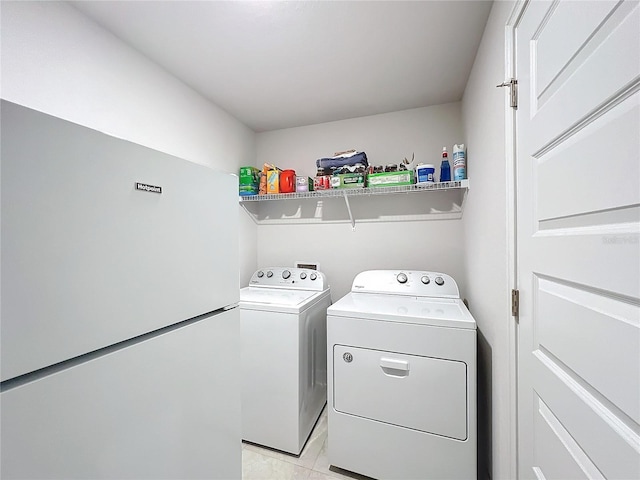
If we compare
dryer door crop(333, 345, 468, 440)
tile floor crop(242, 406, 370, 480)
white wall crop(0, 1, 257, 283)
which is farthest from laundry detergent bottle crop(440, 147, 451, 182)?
tile floor crop(242, 406, 370, 480)

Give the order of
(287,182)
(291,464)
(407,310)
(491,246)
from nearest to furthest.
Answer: (491,246) → (407,310) → (291,464) → (287,182)

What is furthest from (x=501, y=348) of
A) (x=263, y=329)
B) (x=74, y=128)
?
(x=74, y=128)

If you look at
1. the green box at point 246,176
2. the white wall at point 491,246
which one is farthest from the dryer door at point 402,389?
the green box at point 246,176

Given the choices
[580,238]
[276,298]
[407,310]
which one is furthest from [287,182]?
[580,238]

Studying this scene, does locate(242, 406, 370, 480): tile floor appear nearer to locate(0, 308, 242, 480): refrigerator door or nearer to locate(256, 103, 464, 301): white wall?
locate(0, 308, 242, 480): refrigerator door

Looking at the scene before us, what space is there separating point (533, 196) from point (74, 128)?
1.28 meters

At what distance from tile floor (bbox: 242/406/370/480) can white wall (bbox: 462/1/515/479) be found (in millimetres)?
815

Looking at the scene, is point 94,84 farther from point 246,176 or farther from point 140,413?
point 140,413

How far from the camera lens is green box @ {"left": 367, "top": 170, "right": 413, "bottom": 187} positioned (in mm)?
2029

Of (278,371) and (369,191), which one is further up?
(369,191)

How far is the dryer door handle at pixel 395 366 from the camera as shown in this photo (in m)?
1.42

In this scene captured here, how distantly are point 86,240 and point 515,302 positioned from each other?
1.36 metres

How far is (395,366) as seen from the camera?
4.69 feet

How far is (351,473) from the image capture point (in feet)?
5.22
